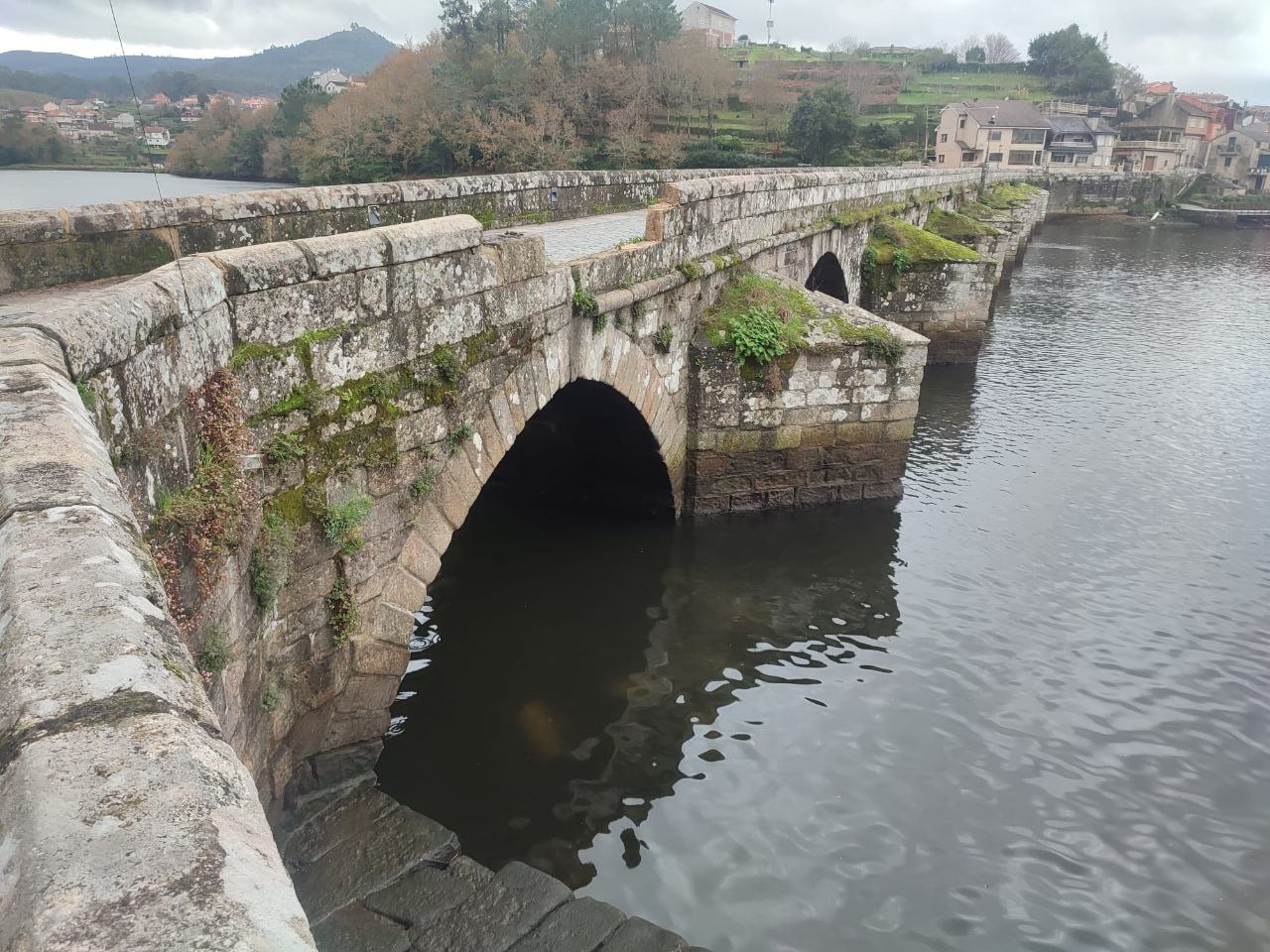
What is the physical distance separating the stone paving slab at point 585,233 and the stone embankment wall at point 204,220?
79 centimetres

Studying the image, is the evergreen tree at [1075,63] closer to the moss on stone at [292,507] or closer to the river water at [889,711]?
the river water at [889,711]

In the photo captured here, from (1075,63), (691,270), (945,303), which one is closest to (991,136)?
(1075,63)

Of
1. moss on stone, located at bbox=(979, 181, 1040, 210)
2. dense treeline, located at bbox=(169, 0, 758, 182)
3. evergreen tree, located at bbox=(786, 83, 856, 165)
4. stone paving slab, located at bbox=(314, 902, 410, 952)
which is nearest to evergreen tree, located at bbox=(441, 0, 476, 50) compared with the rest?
dense treeline, located at bbox=(169, 0, 758, 182)

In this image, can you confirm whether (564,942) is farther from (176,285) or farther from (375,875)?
(176,285)

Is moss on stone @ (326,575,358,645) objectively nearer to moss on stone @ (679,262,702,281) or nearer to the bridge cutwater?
the bridge cutwater

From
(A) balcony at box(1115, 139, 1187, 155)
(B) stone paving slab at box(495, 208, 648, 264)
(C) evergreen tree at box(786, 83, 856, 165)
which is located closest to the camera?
(B) stone paving slab at box(495, 208, 648, 264)

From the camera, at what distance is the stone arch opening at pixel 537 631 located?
6.71 meters

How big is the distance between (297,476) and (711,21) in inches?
5346

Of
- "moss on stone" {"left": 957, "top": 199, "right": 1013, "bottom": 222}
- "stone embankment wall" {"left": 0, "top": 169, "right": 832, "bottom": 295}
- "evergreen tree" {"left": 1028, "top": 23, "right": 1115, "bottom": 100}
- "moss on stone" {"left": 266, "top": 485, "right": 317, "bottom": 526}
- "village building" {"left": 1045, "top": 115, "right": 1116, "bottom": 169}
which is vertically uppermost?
"evergreen tree" {"left": 1028, "top": 23, "right": 1115, "bottom": 100}

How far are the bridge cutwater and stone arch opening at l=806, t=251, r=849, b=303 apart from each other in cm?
495

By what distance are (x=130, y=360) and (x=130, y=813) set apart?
2459mm

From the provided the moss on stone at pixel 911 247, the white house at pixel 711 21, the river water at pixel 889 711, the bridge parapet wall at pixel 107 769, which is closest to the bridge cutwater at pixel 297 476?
the bridge parapet wall at pixel 107 769

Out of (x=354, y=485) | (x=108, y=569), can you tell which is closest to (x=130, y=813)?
(x=108, y=569)

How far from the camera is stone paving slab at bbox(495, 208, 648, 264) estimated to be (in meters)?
8.91
